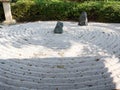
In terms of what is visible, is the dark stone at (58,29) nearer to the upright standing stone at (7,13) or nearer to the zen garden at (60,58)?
the zen garden at (60,58)

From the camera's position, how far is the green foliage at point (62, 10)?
13609 millimetres

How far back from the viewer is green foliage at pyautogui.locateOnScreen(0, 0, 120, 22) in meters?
13.6

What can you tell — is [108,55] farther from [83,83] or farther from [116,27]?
[116,27]

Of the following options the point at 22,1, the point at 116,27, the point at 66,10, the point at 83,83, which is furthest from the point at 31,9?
the point at 83,83

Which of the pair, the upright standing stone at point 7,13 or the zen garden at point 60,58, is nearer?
the zen garden at point 60,58

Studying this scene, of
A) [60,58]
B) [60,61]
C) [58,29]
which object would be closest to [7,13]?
[58,29]

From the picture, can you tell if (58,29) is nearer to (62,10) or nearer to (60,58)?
(60,58)

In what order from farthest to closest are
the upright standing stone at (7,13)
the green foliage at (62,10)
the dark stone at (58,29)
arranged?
the green foliage at (62,10) → the upright standing stone at (7,13) → the dark stone at (58,29)

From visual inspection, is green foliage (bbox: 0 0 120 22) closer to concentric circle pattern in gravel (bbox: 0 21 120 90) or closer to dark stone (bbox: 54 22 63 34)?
concentric circle pattern in gravel (bbox: 0 21 120 90)

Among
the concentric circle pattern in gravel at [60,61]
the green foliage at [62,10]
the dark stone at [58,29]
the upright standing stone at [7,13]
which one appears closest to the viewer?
the concentric circle pattern in gravel at [60,61]

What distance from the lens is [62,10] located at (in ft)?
45.5

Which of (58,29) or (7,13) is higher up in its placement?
(58,29)

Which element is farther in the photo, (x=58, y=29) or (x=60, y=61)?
(x=58, y=29)

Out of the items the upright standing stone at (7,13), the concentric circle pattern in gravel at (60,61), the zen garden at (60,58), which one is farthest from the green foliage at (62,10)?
the concentric circle pattern in gravel at (60,61)
